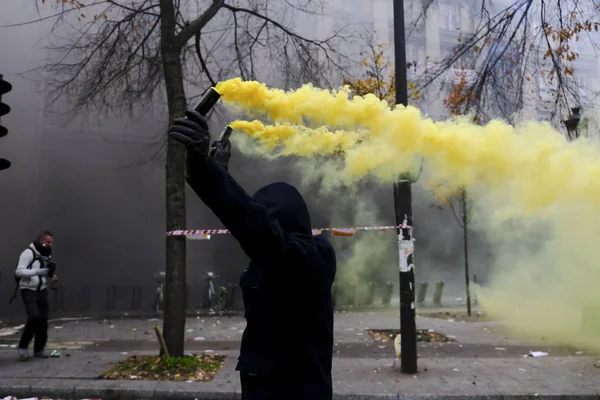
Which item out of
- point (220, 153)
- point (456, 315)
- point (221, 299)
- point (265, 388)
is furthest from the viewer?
point (221, 299)

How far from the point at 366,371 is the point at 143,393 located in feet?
9.39

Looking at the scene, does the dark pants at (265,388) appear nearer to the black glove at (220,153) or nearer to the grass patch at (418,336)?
the black glove at (220,153)

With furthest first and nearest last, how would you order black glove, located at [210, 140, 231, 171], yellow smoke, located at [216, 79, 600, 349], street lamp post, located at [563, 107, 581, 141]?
1. street lamp post, located at [563, 107, 581, 141]
2. yellow smoke, located at [216, 79, 600, 349]
3. black glove, located at [210, 140, 231, 171]

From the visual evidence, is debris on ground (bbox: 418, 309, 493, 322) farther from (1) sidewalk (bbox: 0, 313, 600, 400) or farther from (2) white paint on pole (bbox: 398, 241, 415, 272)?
(2) white paint on pole (bbox: 398, 241, 415, 272)

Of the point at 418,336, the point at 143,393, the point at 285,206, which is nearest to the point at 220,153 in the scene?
the point at 285,206

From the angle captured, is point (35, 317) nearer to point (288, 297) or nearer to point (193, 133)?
point (288, 297)

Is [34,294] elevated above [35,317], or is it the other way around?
[34,294]

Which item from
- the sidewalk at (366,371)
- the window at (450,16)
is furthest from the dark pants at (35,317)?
the window at (450,16)

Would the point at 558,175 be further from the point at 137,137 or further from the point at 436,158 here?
the point at 137,137

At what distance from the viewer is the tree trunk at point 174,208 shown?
685 centimetres

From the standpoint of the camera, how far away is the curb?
17.6 feet

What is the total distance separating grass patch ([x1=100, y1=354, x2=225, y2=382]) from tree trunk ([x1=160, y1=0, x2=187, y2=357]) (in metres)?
0.23

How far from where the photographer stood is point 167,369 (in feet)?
21.1

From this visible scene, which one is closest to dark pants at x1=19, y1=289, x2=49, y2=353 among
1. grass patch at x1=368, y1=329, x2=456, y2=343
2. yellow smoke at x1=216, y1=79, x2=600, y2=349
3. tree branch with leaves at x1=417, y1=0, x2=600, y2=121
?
yellow smoke at x1=216, y1=79, x2=600, y2=349
